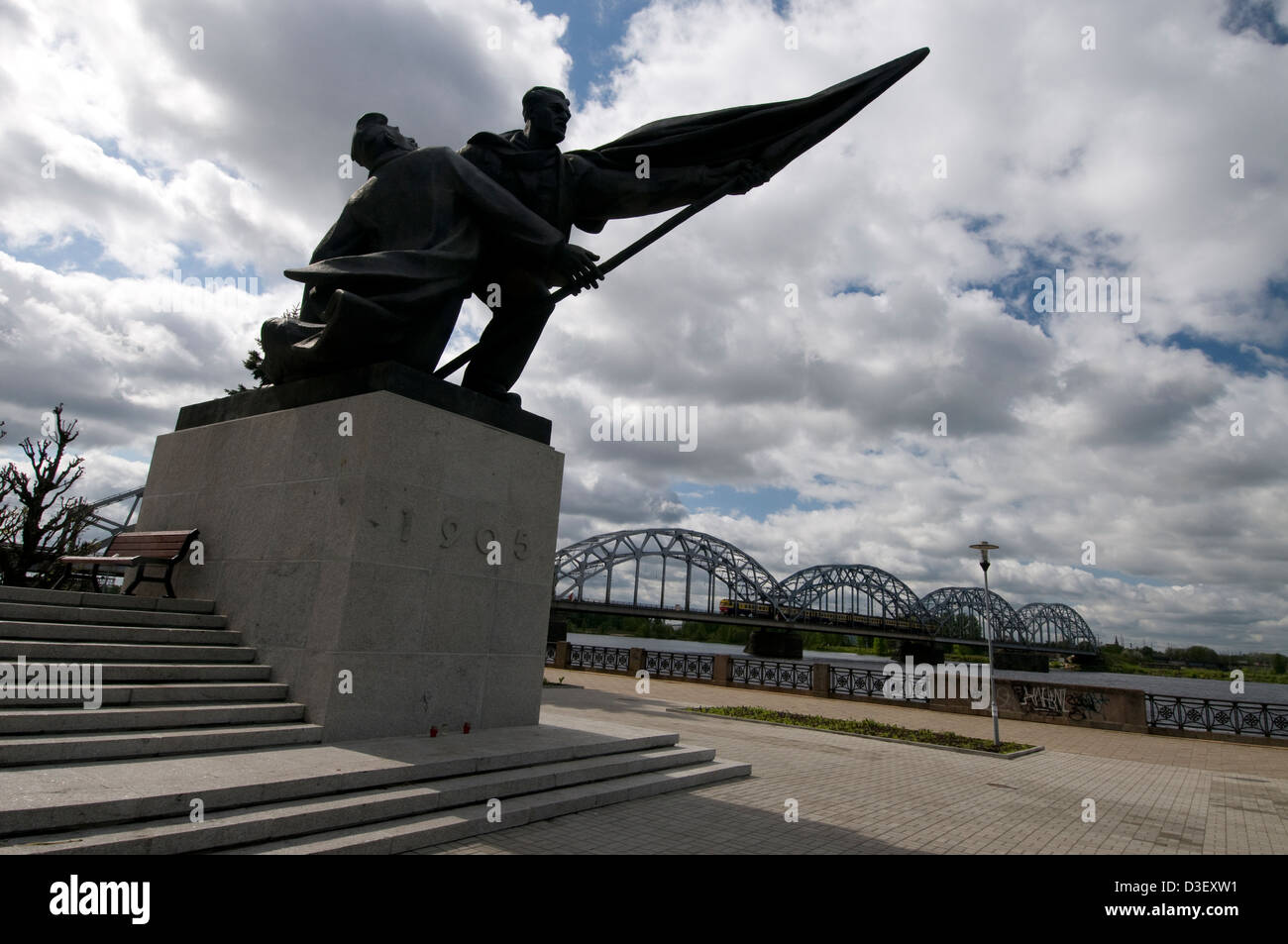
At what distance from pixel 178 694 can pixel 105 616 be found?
4.57 ft

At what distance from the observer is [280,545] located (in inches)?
263

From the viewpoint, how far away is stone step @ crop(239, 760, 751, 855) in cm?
422

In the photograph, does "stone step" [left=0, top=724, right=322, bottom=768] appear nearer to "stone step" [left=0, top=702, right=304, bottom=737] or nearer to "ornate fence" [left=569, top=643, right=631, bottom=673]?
"stone step" [left=0, top=702, right=304, bottom=737]

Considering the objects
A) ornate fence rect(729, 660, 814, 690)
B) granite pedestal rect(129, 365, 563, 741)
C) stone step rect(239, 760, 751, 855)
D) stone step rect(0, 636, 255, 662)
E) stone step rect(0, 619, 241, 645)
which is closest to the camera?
stone step rect(239, 760, 751, 855)

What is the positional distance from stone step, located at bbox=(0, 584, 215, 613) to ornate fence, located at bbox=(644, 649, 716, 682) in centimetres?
2158

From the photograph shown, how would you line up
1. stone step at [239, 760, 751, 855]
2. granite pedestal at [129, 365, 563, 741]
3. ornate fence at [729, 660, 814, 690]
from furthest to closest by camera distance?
ornate fence at [729, 660, 814, 690] → granite pedestal at [129, 365, 563, 741] → stone step at [239, 760, 751, 855]

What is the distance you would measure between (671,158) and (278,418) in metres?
→ 5.41

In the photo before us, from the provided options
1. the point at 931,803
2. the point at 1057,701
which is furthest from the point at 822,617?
the point at 931,803

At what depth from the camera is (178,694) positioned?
18.1 feet

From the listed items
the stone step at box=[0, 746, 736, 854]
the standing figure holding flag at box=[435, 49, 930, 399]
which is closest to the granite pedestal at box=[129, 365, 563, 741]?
the stone step at box=[0, 746, 736, 854]

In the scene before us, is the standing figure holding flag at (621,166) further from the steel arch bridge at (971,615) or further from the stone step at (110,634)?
the steel arch bridge at (971,615)

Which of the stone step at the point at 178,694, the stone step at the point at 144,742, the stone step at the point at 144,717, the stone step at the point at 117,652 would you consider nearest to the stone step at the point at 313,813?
the stone step at the point at 144,742

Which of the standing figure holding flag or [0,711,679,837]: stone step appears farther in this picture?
the standing figure holding flag
